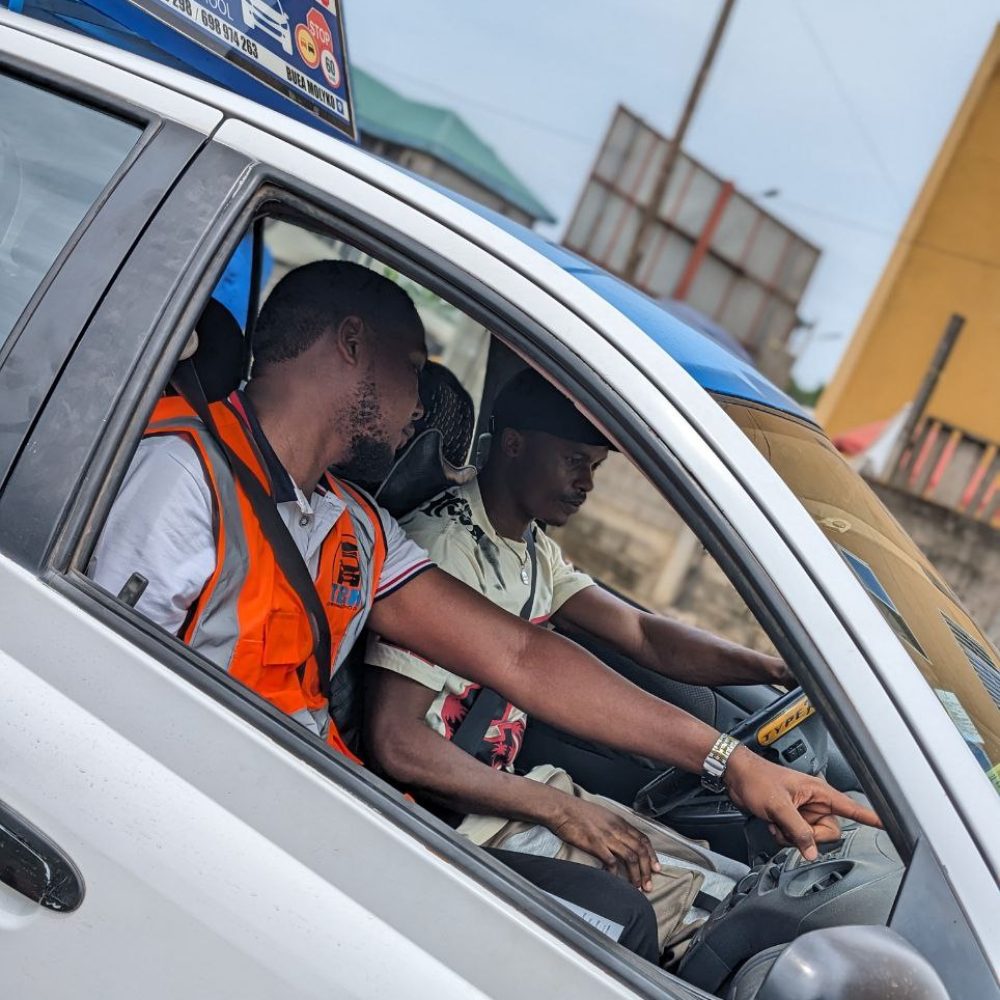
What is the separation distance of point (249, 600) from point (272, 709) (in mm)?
397

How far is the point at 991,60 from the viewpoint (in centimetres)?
1237

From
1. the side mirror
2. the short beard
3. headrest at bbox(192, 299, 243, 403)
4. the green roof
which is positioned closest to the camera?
the side mirror

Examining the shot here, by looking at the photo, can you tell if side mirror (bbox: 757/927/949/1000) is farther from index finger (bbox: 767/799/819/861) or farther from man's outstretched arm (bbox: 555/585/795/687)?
man's outstretched arm (bbox: 555/585/795/687)

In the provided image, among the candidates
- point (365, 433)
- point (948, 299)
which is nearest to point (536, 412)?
point (365, 433)

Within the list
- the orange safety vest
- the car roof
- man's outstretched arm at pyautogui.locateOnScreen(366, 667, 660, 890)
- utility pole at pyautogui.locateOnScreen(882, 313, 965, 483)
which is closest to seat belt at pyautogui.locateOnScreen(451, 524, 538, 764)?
man's outstretched arm at pyautogui.locateOnScreen(366, 667, 660, 890)

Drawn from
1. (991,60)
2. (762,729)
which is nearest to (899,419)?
(991,60)

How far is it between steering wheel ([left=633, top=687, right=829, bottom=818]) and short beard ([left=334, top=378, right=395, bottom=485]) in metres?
0.82

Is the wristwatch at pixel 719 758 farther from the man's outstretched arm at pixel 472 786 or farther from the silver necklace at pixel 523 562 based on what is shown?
the silver necklace at pixel 523 562

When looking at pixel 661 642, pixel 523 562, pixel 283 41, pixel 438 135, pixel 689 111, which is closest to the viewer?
pixel 283 41

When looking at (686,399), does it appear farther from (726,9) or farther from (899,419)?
(726,9)

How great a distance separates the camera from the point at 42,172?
150 cm

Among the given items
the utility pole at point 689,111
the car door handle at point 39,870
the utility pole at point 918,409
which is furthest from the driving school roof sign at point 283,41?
the utility pole at point 689,111

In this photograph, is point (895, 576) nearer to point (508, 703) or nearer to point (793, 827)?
point (793, 827)

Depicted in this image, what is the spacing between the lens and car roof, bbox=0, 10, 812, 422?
1392 mm
